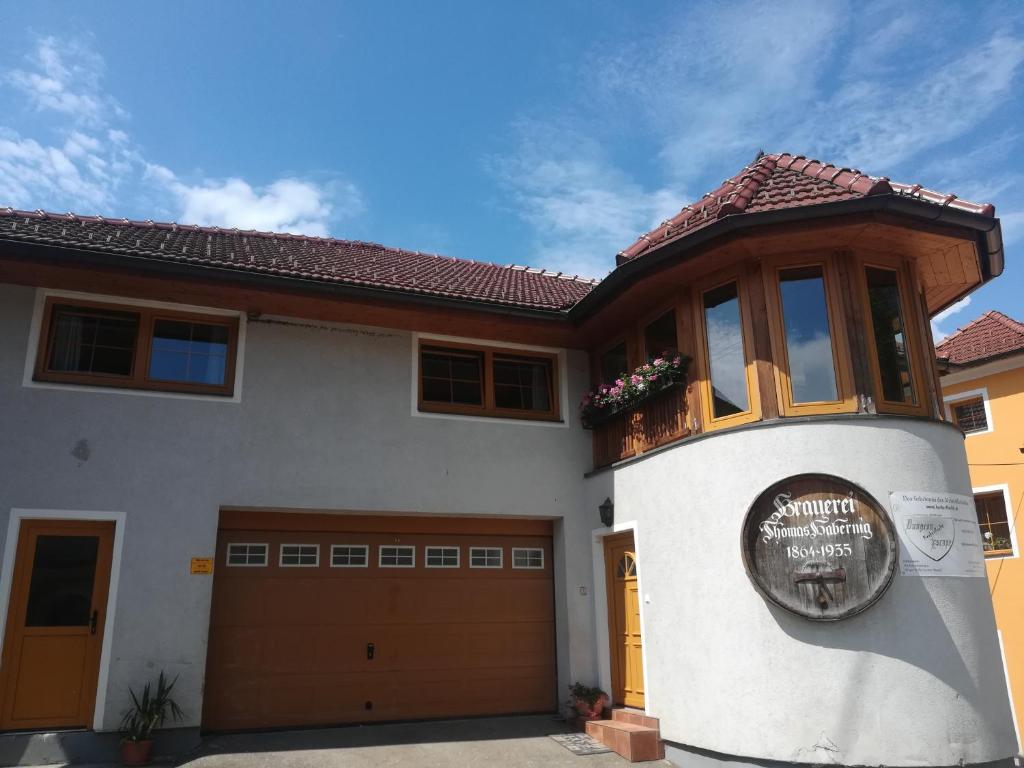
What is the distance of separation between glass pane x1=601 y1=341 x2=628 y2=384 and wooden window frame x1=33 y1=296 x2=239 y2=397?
16.1ft

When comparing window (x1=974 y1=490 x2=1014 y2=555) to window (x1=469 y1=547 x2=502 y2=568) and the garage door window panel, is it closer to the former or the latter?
window (x1=469 y1=547 x2=502 y2=568)

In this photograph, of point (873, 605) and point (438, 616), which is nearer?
point (873, 605)

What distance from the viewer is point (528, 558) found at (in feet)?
36.3

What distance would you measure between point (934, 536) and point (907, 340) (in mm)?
2131

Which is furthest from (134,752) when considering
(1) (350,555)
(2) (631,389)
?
(2) (631,389)

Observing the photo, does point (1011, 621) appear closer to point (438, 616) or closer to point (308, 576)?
point (438, 616)

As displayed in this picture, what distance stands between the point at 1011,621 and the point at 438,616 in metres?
12.3

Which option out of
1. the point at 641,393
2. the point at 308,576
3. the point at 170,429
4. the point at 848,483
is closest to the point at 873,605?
the point at 848,483

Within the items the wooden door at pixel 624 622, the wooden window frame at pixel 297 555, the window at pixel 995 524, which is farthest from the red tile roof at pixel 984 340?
the wooden window frame at pixel 297 555

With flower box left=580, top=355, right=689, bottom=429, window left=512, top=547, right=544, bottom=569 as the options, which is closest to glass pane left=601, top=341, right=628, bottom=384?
flower box left=580, top=355, right=689, bottom=429

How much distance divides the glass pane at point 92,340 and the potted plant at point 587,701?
6.65m

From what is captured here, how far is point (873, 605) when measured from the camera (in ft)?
24.9

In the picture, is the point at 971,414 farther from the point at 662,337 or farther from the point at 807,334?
the point at 807,334

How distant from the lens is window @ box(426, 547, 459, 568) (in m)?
10.6
